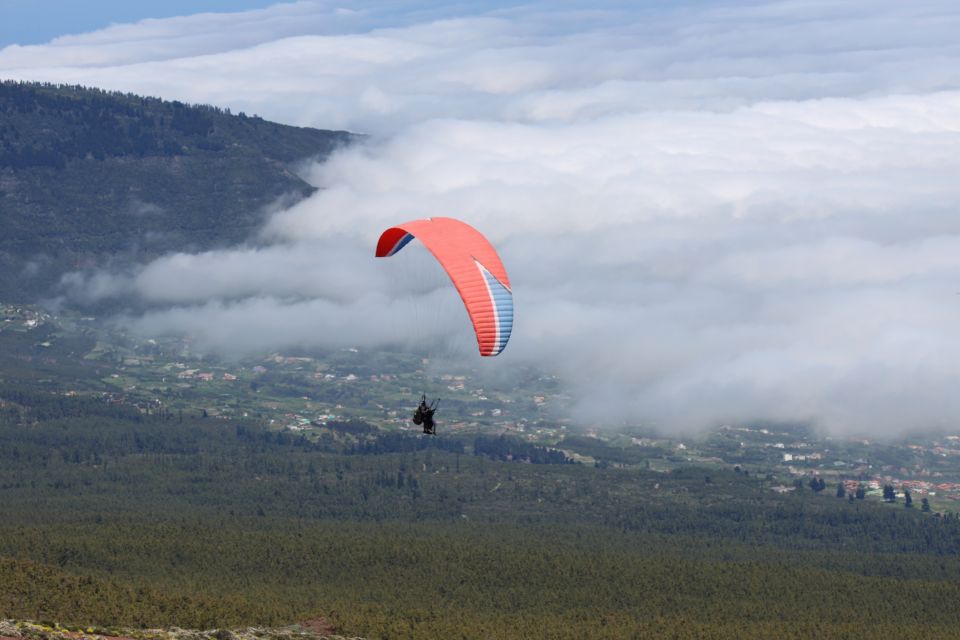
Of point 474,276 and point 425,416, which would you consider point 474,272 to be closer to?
point 474,276

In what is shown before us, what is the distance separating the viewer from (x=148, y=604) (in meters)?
182

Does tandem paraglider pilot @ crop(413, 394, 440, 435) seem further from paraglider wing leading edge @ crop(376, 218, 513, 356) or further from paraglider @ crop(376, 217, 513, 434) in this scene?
paraglider wing leading edge @ crop(376, 218, 513, 356)

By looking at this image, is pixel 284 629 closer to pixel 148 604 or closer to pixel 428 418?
pixel 148 604

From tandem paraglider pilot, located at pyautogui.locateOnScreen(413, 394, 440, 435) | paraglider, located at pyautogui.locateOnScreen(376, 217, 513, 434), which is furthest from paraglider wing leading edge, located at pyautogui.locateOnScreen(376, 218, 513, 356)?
tandem paraglider pilot, located at pyautogui.locateOnScreen(413, 394, 440, 435)

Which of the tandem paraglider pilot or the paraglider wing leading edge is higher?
the paraglider wing leading edge

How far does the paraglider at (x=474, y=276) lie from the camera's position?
14700 cm

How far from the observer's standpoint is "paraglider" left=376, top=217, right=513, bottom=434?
14700 centimetres

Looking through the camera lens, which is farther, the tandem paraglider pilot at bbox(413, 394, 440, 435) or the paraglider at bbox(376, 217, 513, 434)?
the tandem paraglider pilot at bbox(413, 394, 440, 435)

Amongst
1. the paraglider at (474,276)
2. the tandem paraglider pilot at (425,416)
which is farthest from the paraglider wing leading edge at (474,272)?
the tandem paraglider pilot at (425,416)

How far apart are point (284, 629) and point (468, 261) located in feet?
140

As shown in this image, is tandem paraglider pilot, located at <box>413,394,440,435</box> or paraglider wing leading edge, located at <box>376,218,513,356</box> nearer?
paraglider wing leading edge, located at <box>376,218,513,356</box>

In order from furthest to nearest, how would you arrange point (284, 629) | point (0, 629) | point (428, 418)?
point (284, 629), point (428, 418), point (0, 629)

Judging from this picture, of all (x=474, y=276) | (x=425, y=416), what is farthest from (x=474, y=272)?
(x=425, y=416)

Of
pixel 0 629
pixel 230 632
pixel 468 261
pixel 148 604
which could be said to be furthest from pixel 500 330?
pixel 148 604
